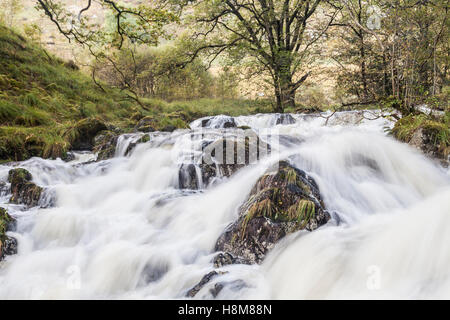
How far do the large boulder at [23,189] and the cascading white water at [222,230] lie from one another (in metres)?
0.16

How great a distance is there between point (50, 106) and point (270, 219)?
27.3 feet

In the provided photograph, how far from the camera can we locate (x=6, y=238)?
3.56 m

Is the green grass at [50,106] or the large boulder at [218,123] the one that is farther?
the large boulder at [218,123]

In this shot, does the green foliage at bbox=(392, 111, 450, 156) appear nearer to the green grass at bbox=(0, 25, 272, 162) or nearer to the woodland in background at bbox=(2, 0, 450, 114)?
the woodland in background at bbox=(2, 0, 450, 114)

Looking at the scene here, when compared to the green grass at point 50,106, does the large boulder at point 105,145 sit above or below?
below

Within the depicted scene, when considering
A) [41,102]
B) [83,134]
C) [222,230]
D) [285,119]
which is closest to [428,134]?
[222,230]

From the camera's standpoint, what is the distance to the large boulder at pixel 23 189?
4578 millimetres

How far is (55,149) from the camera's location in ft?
21.6

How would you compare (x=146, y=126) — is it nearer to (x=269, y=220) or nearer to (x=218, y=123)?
(x=218, y=123)

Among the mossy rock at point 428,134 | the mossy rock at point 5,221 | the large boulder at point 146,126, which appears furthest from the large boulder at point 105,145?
the mossy rock at point 428,134

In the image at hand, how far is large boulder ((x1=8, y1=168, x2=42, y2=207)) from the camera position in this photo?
4.58 m

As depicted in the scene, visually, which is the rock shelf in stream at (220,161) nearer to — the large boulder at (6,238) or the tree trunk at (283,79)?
the large boulder at (6,238)

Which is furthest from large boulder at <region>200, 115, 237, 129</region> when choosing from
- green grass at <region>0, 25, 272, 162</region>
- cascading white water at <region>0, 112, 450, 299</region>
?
cascading white water at <region>0, 112, 450, 299</region>

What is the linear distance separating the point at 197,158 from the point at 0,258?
3340 mm
